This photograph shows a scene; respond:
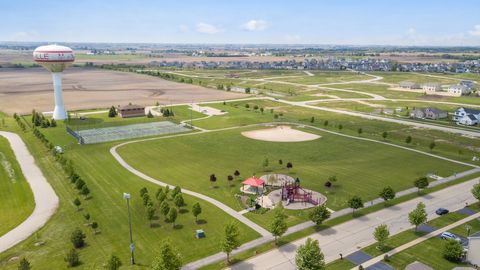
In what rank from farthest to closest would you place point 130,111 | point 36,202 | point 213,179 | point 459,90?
point 459,90
point 130,111
point 213,179
point 36,202

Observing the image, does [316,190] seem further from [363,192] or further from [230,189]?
[230,189]

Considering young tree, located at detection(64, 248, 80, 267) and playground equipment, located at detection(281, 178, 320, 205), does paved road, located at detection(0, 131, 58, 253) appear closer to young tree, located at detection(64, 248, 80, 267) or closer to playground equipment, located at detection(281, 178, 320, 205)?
young tree, located at detection(64, 248, 80, 267)

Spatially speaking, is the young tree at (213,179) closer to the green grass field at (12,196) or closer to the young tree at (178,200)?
the young tree at (178,200)

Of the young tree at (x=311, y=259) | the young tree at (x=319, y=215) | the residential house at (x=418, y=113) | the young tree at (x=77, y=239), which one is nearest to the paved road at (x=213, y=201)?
the young tree at (x=319, y=215)

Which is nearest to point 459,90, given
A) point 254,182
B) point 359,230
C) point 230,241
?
point 254,182

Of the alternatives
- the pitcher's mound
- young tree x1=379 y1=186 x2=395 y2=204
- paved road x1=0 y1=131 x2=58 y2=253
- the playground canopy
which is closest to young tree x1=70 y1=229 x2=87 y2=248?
paved road x1=0 y1=131 x2=58 y2=253

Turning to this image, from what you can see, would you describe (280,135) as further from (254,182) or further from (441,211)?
(441,211)
